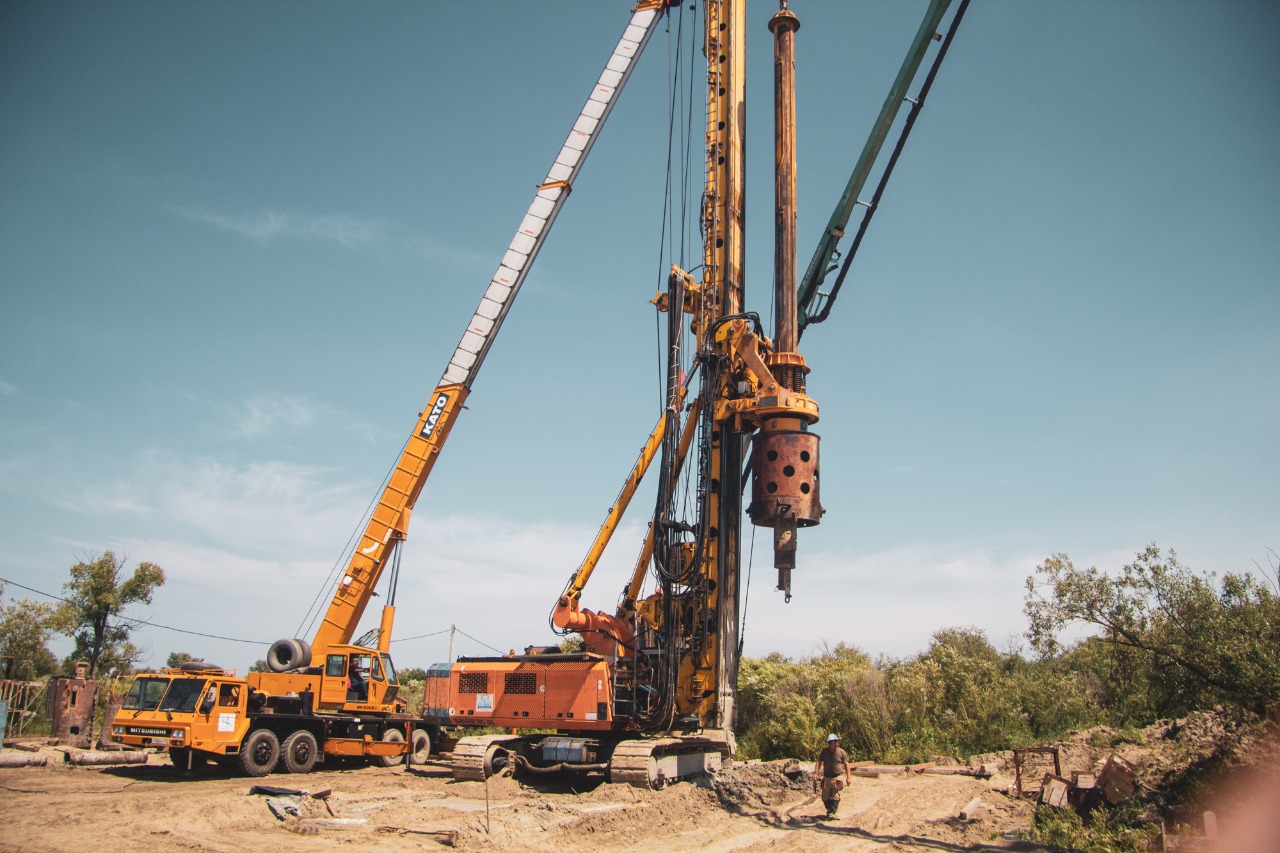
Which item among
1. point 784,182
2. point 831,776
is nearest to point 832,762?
point 831,776

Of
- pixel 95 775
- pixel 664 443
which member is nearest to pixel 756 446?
pixel 664 443

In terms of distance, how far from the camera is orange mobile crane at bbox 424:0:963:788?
1497 cm

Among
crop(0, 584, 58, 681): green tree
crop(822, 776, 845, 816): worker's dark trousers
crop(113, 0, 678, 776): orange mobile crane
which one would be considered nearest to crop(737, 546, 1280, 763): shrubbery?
crop(822, 776, 845, 816): worker's dark trousers

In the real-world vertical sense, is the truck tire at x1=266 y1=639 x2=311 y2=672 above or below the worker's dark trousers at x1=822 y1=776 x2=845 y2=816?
above

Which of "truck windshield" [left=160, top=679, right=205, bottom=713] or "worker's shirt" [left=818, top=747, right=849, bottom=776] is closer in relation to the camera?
"worker's shirt" [left=818, top=747, right=849, bottom=776]

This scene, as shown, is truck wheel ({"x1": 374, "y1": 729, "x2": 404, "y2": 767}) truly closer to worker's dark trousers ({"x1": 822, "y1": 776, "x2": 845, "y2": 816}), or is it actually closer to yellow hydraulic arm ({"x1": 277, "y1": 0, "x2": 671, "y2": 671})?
yellow hydraulic arm ({"x1": 277, "y1": 0, "x2": 671, "y2": 671})

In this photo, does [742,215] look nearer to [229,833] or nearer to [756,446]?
[756,446]

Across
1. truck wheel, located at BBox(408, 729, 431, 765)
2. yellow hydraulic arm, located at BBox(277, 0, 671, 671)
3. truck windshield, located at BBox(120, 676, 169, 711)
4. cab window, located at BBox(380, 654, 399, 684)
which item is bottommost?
truck wheel, located at BBox(408, 729, 431, 765)

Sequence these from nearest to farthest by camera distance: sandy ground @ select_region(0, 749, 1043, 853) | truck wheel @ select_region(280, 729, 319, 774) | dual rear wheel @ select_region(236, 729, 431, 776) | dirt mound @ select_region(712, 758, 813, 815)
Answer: sandy ground @ select_region(0, 749, 1043, 853) → dirt mound @ select_region(712, 758, 813, 815) → dual rear wheel @ select_region(236, 729, 431, 776) → truck wheel @ select_region(280, 729, 319, 774)

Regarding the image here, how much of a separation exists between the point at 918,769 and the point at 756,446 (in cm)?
878

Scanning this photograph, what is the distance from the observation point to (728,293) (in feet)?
59.6

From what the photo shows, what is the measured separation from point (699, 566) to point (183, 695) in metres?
10.2

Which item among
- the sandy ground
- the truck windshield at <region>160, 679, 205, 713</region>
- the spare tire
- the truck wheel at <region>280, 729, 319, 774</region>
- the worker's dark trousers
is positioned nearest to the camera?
the sandy ground

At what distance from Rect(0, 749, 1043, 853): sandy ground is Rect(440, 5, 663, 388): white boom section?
991 cm
